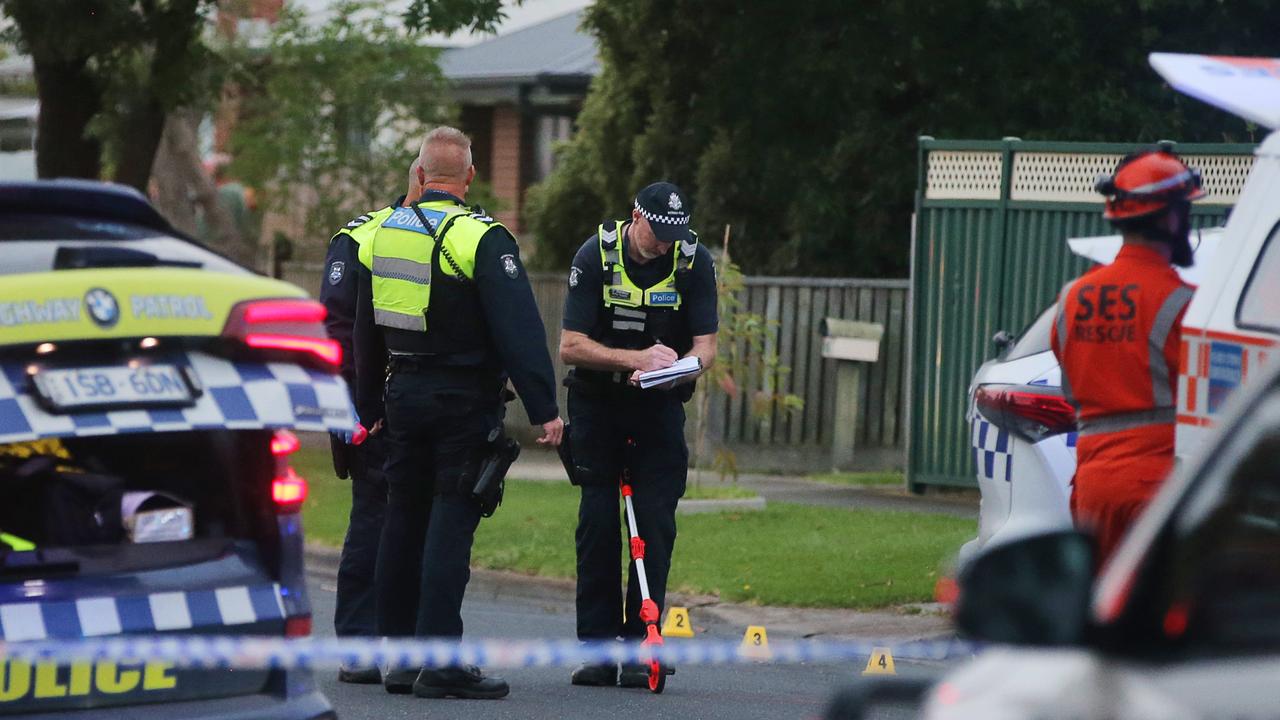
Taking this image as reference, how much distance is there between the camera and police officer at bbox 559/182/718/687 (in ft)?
25.4

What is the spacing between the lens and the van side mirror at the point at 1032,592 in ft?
8.52

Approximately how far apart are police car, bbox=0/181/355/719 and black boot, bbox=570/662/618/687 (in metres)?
3.27

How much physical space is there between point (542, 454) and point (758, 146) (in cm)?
366

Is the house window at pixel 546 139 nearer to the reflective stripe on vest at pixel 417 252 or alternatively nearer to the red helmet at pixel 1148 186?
the reflective stripe on vest at pixel 417 252

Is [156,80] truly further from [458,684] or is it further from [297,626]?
[297,626]

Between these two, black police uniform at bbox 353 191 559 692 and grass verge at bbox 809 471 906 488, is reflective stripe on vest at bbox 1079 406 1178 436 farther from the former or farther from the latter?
grass verge at bbox 809 471 906 488

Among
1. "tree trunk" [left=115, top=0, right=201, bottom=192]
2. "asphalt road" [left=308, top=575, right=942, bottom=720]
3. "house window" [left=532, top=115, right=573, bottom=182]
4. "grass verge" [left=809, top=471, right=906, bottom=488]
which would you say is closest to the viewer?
"asphalt road" [left=308, top=575, right=942, bottom=720]

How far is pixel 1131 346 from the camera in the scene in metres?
5.39

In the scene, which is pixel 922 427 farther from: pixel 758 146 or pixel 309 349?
pixel 309 349

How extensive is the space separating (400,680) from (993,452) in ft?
7.71

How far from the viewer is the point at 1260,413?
2.76m

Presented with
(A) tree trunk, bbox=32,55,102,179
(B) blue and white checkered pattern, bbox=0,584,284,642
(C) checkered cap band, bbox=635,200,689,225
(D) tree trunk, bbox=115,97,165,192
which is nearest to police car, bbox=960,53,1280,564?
(C) checkered cap band, bbox=635,200,689,225

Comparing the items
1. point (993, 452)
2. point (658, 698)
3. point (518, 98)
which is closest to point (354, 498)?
point (658, 698)

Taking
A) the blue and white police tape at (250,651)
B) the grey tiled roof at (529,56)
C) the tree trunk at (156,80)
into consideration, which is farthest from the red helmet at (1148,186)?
the grey tiled roof at (529,56)
